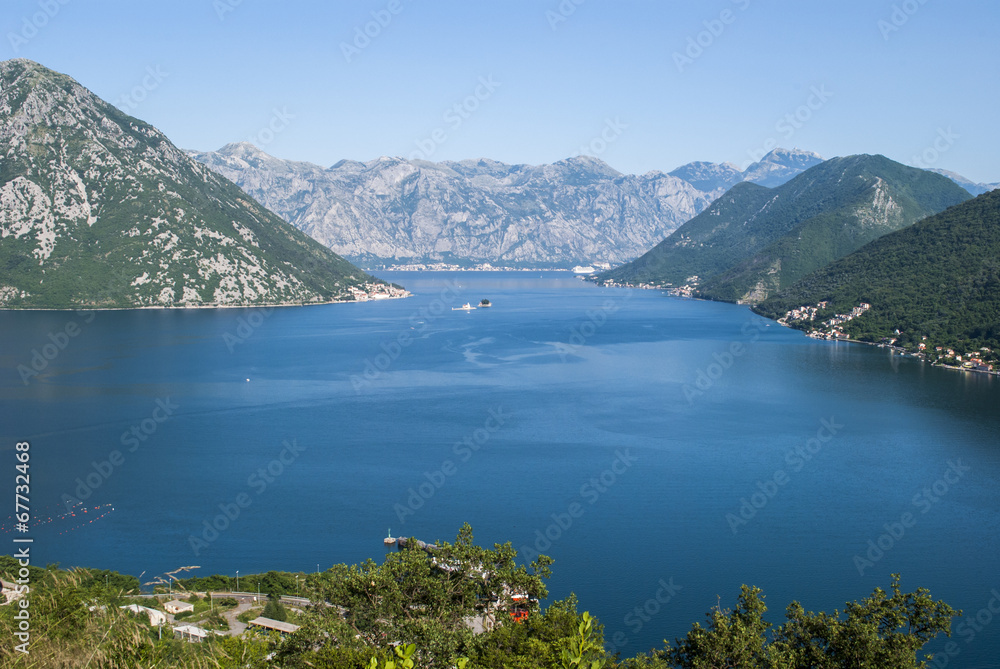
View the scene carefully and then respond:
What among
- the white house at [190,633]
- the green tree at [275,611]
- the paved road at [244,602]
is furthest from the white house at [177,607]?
the green tree at [275,611]

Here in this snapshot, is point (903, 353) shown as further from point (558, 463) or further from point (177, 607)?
point (177, 607)

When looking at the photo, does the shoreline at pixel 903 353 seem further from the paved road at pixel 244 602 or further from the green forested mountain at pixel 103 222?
the green forested mountain at pixel 103 222

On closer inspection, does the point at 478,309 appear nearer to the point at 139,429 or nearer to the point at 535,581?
the point at 139,429

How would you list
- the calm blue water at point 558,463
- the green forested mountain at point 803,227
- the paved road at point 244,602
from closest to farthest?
the paved road at point 244,602 < the calm blue water at point 558,463 < the green forested mountain at point 803,227

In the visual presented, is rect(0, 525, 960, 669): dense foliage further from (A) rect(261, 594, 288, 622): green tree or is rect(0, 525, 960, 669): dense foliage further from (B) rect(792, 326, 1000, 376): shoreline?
(B) rect(792, 326, 1000, 376): shoreline

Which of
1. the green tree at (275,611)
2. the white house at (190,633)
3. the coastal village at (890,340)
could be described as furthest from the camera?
the coastal village at (890,340)

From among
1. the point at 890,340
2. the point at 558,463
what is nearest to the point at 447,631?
the point at 558,463

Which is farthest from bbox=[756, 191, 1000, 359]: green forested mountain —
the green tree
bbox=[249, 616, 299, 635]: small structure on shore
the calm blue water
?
bbox=[249, 616, 299, 635]: small structure on shore
